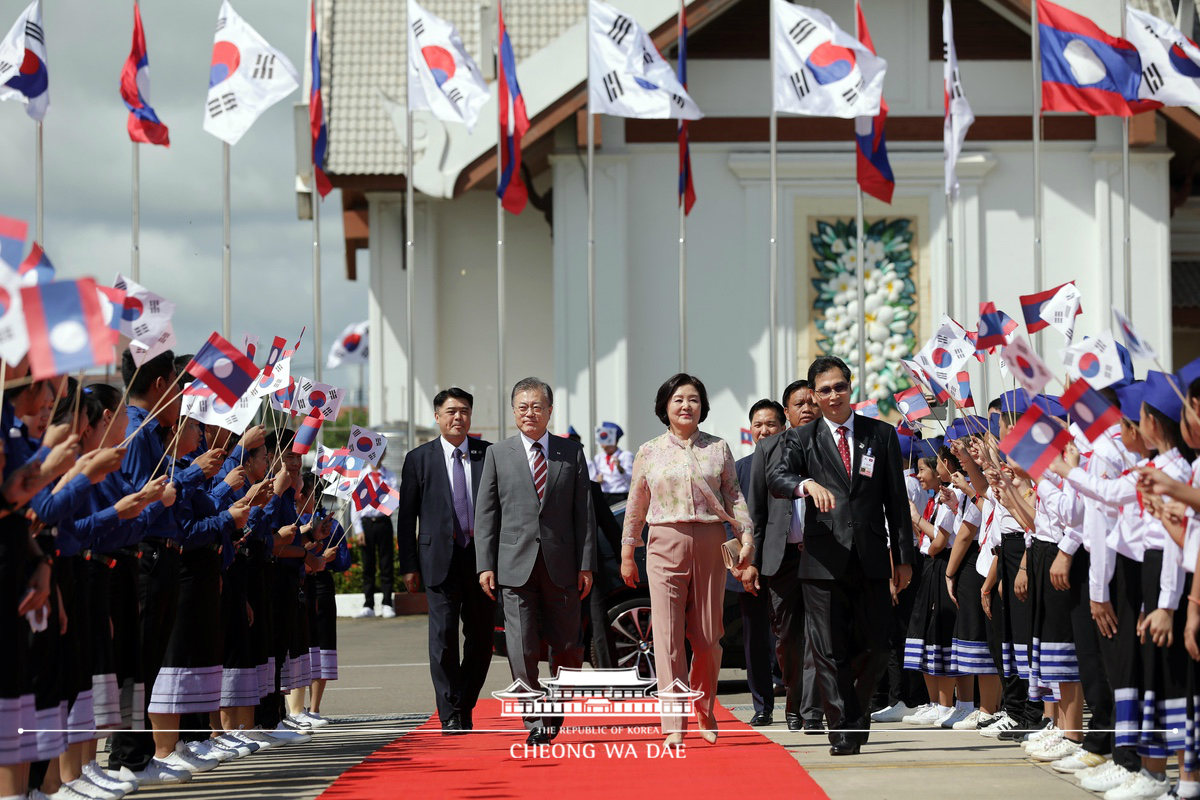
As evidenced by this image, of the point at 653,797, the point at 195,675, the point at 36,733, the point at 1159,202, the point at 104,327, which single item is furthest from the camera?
the point at 1159,202

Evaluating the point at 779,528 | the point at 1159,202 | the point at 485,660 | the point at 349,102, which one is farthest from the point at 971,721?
the point at 349,102

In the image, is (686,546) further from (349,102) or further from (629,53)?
(349,102)

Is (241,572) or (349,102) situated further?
(349,102)

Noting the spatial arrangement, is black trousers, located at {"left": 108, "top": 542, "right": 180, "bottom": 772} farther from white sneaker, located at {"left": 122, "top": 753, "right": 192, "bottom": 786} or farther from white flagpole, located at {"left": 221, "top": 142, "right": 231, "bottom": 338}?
white flagpole, located at {"left": 221, "top": 142, "right": 231, "bottom": 338}

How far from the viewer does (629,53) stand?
823 inches

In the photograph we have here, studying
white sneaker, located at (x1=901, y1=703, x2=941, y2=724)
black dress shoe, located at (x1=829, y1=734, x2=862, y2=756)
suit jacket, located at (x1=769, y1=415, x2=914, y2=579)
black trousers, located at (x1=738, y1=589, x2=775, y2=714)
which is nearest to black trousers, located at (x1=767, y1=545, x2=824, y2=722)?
black trousers, located at (x1=738, y1=589, x2=775, y2=714)

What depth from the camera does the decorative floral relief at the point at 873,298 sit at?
26031 mm

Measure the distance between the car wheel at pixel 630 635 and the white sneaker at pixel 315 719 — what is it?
194 cm

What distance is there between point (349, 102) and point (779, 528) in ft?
67.9

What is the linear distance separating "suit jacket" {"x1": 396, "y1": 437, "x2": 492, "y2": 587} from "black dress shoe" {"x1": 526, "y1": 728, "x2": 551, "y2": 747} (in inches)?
55.9

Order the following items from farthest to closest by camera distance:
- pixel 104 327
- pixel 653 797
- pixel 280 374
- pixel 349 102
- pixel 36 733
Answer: pixel 349 102 < pixel 280 374 < pixel 653 797 < pixel 36 733 < pixel 104 327

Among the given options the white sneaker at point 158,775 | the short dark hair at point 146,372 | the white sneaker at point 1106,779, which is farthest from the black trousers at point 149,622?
the white sneaker at point 1106,779

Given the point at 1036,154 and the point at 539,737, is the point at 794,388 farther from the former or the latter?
the point at 1036,154

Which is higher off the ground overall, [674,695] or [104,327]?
[104,327]
